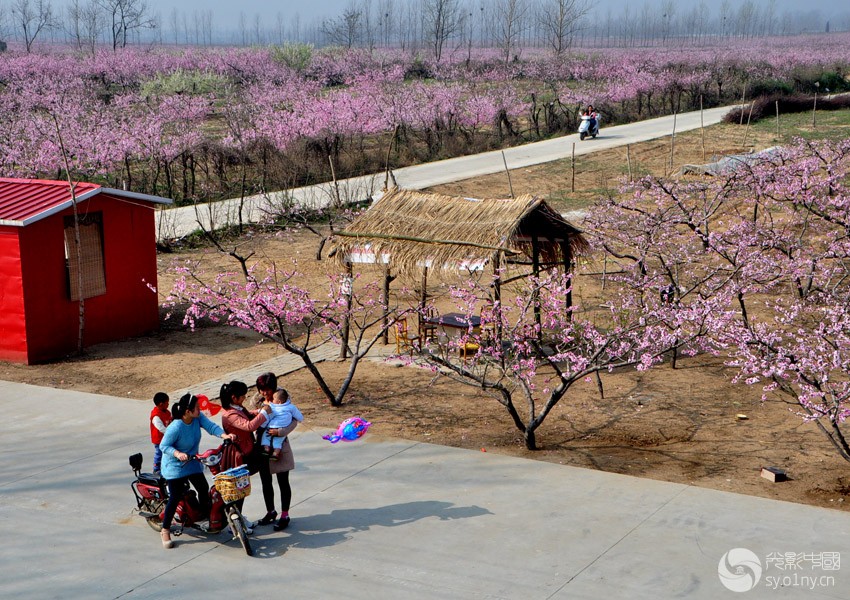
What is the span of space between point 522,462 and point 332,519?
2267 mm

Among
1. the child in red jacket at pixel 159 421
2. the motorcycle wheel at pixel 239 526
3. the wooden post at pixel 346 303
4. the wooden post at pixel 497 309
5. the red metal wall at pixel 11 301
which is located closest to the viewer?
the motorcycle wheel at pixel 239 526

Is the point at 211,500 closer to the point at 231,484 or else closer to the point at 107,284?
the point at 231,484

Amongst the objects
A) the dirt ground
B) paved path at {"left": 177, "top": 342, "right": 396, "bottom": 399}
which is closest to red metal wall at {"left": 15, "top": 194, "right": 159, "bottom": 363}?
the dirt ground

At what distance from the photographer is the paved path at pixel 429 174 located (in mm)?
23547

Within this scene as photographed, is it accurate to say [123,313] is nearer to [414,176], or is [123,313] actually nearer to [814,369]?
[814,369]

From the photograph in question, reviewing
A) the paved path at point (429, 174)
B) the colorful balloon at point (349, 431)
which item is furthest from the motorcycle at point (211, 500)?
the paved path at point (429, 174)

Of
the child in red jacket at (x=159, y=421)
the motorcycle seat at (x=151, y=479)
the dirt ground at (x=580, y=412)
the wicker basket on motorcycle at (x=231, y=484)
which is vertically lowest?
the dirt ground at (x=580, y=412)

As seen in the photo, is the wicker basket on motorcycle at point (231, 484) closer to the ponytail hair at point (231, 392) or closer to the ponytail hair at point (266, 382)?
the ponytail hair at point (231, 392)

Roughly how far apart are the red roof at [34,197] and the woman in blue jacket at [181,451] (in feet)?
22.2

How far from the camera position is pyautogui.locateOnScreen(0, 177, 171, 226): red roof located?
13.5 meters

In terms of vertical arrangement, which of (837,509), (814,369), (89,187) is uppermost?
(89,187)

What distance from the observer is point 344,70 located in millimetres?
63969

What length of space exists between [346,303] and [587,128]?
25.6 meters

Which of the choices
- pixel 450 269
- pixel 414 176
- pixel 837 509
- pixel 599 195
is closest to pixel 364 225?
pixel 450 269
